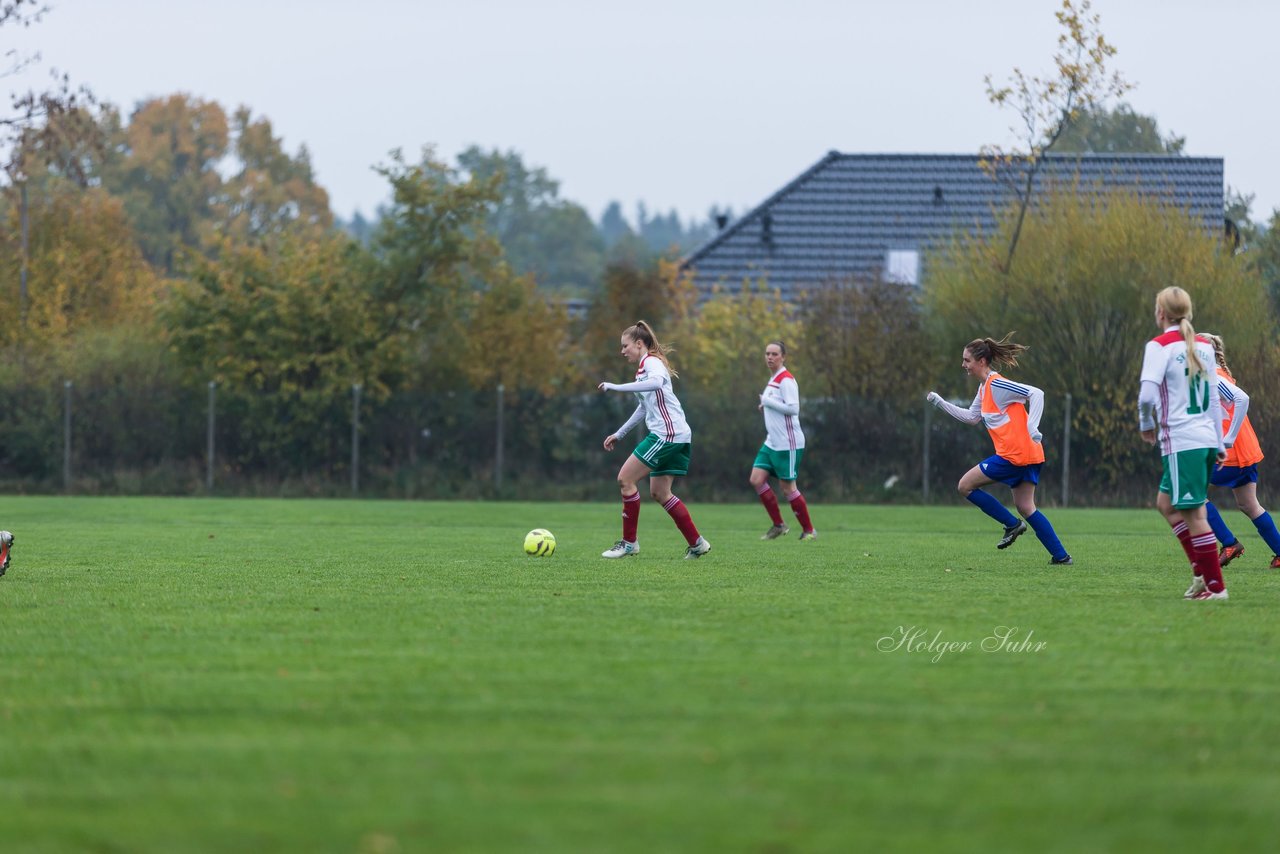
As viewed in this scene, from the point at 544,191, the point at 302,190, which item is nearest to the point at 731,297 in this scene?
the point at 302,190

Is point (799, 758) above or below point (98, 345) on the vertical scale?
below

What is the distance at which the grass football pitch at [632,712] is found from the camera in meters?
3.96

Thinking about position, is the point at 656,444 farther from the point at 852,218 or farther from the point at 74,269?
the point at 852,218

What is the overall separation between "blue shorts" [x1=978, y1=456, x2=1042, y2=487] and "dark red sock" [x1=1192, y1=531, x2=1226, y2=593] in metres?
3.37

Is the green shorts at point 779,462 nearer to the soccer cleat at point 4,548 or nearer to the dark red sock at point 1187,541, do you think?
the dark red sock at point 1187,541

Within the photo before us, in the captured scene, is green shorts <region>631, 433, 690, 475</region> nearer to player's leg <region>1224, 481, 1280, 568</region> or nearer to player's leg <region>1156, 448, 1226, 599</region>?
player's leg <region>1156, 448, 1226, 599</region>

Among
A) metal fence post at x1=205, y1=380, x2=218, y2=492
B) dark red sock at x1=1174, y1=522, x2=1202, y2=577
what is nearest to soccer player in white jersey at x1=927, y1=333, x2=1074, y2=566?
dark red sock at x1=1174, y1=522, x2=1202, y2=577

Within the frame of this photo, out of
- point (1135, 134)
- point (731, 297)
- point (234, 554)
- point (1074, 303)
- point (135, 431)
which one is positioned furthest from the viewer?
point (1135, 134)

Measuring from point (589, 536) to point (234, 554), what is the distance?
4549 mm

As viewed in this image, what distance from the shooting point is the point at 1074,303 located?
Result: 1054 inches

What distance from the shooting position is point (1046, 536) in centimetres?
1257

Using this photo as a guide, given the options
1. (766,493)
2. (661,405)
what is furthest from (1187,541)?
(766,493)

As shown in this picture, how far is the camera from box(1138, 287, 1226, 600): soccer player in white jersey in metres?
9.25

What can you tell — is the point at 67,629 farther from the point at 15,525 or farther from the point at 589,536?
the point at 15,525
